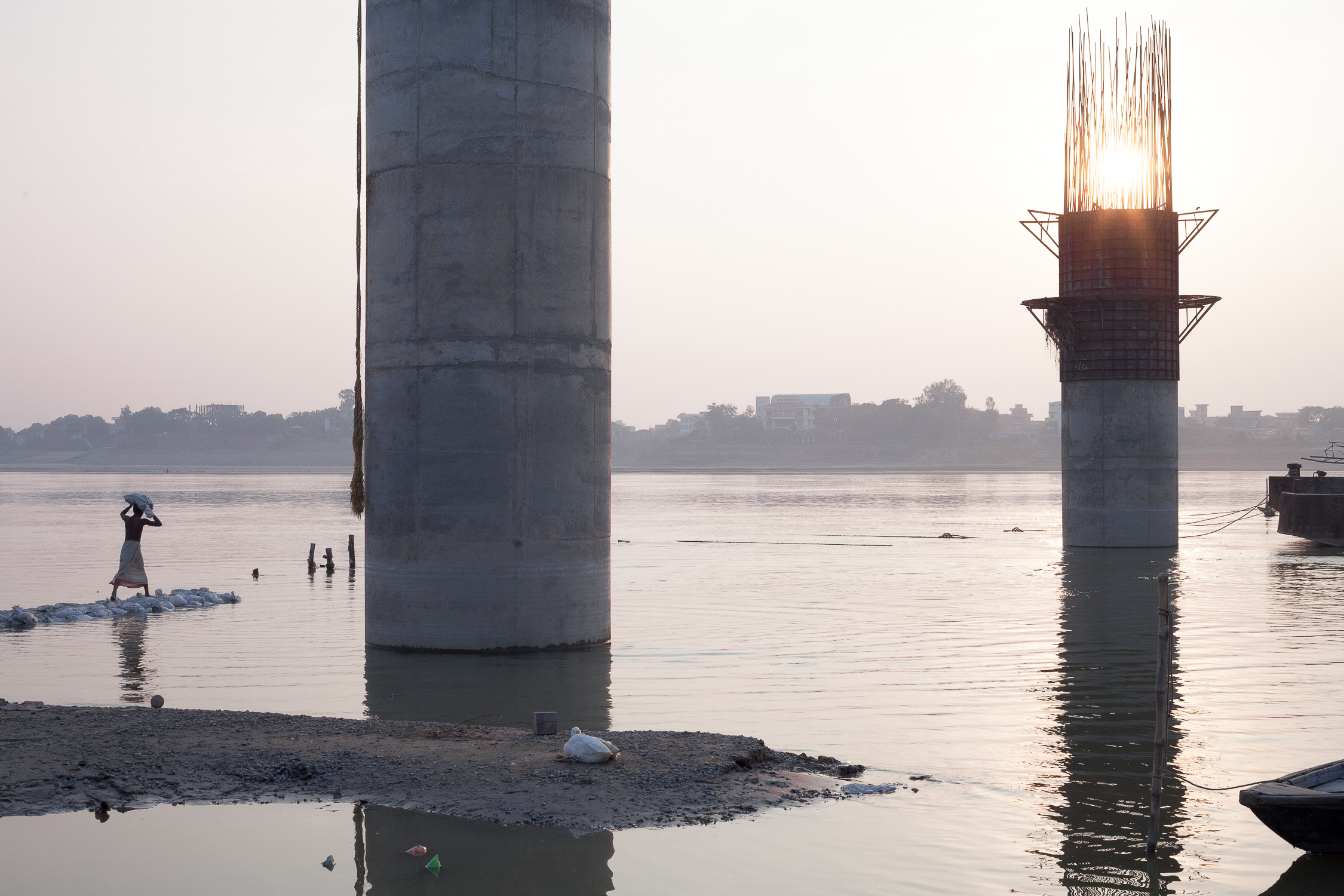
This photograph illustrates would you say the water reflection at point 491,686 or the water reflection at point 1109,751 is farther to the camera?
the water reflection at point 491,686

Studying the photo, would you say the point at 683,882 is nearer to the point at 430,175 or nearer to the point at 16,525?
the point at 430,175

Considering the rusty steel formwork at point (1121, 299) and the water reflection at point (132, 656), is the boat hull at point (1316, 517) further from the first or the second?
the water reflection at point (132, 656)

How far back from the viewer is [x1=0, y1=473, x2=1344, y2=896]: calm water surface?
8445 mm

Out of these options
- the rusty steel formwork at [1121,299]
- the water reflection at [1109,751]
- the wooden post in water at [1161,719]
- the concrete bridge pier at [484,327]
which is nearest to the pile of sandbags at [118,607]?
the concrete bridge pier at [484,327]

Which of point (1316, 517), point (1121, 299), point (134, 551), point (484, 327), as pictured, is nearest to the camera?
point (484, 327)

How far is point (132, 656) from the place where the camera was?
17547 millimetres

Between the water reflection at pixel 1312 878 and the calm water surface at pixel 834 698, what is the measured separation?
0.02m

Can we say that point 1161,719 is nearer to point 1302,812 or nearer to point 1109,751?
point 1302,812

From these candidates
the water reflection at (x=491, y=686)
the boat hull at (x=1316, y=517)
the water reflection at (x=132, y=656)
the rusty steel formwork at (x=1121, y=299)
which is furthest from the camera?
the boat hull at (x=1316, y=517)

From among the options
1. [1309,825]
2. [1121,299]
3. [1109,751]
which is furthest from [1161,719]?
[1121,299]

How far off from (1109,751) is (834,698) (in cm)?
347

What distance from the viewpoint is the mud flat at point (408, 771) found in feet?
31.2

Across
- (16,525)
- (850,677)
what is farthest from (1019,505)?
(850,677)

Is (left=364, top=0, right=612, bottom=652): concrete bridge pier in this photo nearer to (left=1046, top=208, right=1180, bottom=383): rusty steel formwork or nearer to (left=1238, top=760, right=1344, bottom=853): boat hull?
(left=1238, top=760, right=1344, bottom=853): boat hull
